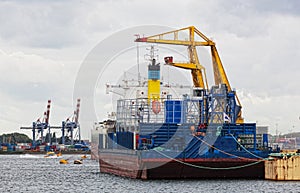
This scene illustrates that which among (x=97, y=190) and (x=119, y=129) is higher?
(x=119, y=129)

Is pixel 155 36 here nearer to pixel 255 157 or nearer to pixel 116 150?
pixel 116 150

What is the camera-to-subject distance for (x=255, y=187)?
174 ft

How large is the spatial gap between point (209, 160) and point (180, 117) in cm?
990

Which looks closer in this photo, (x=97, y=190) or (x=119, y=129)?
(x=97, y=190)

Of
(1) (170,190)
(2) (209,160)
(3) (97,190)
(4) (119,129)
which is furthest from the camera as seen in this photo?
(4) (119,129)

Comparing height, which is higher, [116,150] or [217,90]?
[217,90]

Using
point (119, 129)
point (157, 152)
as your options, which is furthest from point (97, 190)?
point (119, 129)

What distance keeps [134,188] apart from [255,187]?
9.99 metres

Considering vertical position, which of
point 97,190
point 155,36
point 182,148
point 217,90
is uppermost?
point 155,36

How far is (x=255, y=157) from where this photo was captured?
192 ft

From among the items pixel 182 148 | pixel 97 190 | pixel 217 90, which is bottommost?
pixel 97 190

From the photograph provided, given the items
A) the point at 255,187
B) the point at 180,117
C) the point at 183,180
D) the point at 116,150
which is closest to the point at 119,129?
the point at 116,150

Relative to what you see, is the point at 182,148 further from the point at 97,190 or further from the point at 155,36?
the point at 155,36

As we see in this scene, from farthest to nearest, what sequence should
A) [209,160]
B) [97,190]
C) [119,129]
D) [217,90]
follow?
1. [119,129]
2. [217,90]
3. [209,160]
4. [97,190]
